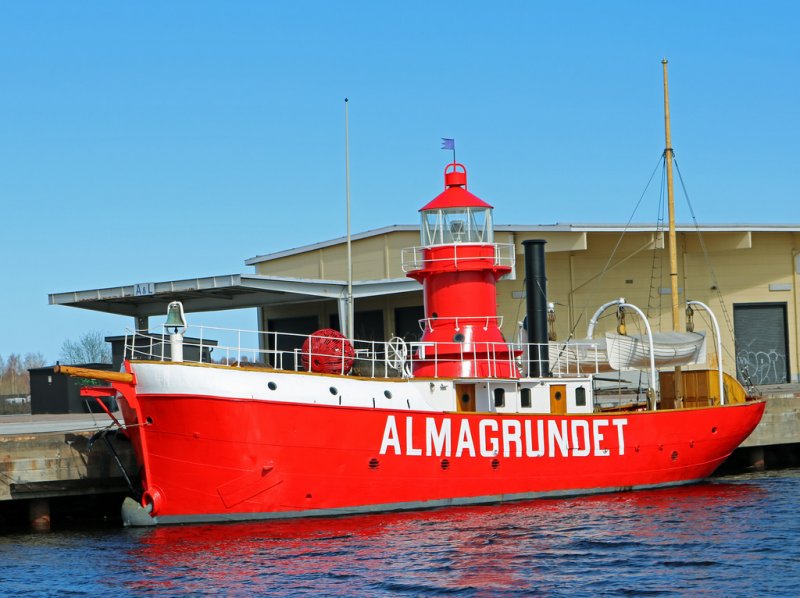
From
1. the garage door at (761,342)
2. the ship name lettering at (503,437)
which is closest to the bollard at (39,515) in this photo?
the ship name lettering at (503,437)

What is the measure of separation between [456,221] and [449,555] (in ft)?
29.5

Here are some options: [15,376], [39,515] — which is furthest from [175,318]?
[15,376]

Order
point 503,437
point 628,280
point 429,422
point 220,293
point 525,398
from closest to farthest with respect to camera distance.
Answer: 1. point 429,422
2. point 503,437
3. point 525,398
4. point 220,293
5. point 628,280

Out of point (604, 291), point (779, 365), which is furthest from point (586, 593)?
point (779, 365)

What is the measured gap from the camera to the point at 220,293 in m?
38.8

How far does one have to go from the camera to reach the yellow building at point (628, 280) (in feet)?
132

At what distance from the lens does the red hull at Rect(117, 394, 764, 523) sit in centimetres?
2092

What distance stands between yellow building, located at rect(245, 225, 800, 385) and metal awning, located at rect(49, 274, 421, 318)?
8.33ft

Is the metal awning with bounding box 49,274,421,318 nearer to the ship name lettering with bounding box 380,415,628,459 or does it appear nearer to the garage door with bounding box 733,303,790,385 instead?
the ship name lettering with bounding box 380,415,628,459

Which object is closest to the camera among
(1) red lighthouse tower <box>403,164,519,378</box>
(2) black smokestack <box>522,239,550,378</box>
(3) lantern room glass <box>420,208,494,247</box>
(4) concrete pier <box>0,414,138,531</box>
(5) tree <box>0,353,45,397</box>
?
(4) concrete pier <box>0,414,138,531</box>

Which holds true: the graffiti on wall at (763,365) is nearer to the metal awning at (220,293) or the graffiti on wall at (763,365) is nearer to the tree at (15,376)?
the metal awning at (220,293)

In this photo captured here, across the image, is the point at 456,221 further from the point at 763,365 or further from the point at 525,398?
the point at 763,365

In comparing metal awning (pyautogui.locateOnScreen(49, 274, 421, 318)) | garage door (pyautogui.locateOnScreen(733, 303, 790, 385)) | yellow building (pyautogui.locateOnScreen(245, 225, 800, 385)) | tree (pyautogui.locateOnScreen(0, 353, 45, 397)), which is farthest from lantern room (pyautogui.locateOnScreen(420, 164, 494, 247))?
tree (pyautogui.locateOnScreen(0, 353, 45, 397))

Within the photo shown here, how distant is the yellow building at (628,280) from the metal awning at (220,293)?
8.33 feet
